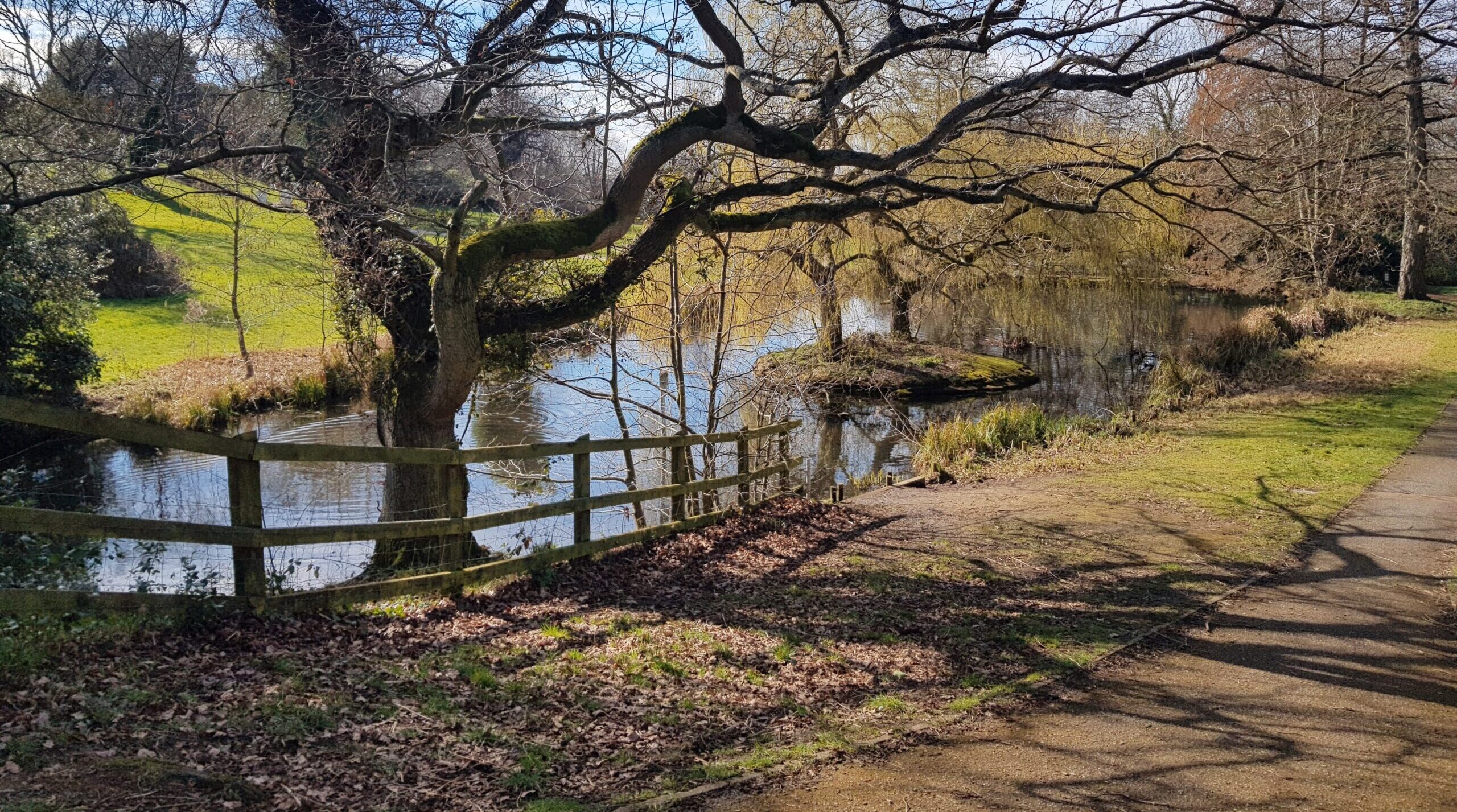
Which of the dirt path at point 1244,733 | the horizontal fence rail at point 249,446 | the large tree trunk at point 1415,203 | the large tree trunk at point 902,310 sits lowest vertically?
the dirt path at point 1244,733

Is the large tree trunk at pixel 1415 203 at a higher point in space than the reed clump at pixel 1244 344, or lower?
higher

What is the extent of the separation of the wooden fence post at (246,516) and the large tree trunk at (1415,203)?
19039 millimetres

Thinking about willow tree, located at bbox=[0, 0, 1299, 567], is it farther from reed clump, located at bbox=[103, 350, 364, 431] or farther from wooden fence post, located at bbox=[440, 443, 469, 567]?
reed clump, located at bbox=[103, 350, 364, 431]

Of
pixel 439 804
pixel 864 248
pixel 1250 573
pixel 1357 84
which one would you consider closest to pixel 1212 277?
pixel 864 248

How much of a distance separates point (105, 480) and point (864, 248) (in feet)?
56.9

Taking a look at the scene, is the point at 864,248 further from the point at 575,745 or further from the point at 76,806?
the point at 76,806

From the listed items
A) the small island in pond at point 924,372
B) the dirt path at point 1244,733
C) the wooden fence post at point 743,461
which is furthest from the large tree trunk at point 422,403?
the small island in pond at point 924,372

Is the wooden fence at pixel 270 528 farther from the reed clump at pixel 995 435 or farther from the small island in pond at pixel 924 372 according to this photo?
the small island in pond at pixel 924 372

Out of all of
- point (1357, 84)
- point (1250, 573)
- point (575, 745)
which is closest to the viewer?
point (575, 745)

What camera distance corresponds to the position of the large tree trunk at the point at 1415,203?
25.2m

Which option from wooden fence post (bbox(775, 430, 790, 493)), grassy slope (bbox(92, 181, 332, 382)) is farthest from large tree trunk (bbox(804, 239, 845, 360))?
grassy slope (bbox(92, 181, 332, 382))

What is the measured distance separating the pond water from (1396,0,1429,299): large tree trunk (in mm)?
6799

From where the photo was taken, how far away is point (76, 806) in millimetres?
3643

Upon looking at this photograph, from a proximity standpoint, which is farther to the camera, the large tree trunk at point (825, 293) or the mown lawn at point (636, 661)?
the large tree trunk at point (825, 293)
